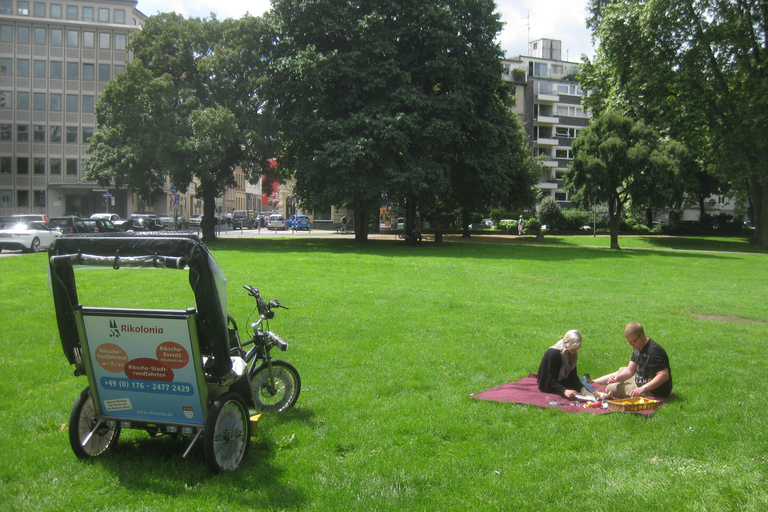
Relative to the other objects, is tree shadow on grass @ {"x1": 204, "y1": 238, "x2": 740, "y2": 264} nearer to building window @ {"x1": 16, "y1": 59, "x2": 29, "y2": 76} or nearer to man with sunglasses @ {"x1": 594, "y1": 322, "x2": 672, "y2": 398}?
man with sunglasses @ {"x1": 594, "y1": 322, "x2": 672, "y2": 398}

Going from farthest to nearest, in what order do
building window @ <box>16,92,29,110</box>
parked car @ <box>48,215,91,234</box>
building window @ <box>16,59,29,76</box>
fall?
building window @ <box>16,92,29,110</box>, building window @ <box>16,59,29,76</box>, parked car @ <box>48,215,91,234</box>

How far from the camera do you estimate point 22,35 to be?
68500mm

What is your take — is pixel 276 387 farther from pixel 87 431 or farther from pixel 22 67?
pixel 22 67

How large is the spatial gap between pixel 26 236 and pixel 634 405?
29.7 m

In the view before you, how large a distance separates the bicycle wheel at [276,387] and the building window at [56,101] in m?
74.3

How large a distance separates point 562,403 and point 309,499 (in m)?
3.60

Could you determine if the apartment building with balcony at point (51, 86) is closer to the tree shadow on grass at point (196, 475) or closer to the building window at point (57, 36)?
the building window at point (57, 36)

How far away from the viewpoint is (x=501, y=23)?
35.0 meters

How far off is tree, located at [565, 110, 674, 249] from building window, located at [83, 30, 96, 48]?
195 feet

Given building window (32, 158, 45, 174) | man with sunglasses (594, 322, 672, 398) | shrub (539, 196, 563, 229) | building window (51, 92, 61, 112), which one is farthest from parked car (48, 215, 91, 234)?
building window (51, 92, 61, 112)

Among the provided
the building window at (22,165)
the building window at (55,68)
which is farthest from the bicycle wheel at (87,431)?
the building window at (55,68)

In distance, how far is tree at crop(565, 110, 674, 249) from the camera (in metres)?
30.8

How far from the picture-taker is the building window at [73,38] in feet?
228

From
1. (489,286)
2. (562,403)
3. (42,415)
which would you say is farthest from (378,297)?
(42,415)
